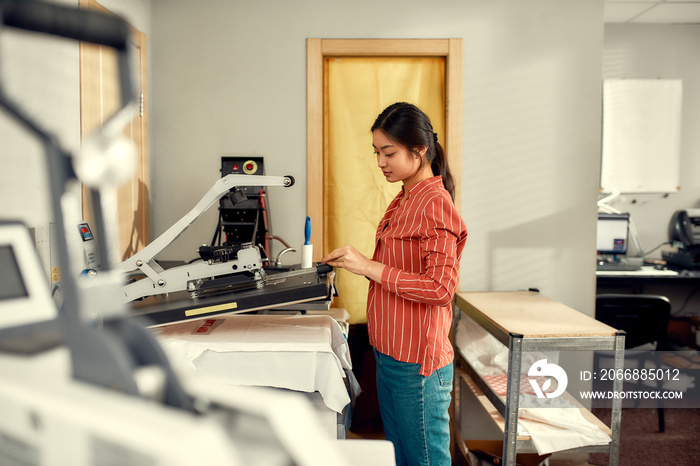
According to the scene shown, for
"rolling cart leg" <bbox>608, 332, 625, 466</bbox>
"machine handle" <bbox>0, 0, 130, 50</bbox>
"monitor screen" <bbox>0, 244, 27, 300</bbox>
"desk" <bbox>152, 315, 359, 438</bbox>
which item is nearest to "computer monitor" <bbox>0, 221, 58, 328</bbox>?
"monitor screen" <bbox>0, 244, 27, 300</bbox>

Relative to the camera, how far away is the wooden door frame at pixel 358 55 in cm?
234

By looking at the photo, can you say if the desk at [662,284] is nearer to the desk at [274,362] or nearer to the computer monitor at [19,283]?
the desk at [274,362]

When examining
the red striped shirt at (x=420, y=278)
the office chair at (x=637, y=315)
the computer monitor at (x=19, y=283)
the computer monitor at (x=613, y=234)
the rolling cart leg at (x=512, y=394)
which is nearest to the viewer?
the computer monitor at (x=19, y=283)

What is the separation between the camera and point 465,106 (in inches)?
93.5

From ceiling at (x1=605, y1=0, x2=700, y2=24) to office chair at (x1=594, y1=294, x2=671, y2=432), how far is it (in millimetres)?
2068

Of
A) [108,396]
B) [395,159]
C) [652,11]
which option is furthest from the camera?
[652,11]

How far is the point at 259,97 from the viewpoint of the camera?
237 centimetres

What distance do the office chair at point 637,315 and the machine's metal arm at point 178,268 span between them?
197cm

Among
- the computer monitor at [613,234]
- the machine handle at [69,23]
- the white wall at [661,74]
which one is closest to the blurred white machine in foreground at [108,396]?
the machine handle at [69,23]

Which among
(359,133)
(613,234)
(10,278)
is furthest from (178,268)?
(613,234)

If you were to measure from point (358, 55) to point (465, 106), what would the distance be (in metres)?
0.60

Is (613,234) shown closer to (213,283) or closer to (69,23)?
(213,283)

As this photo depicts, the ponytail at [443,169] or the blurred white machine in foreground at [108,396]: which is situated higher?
the ponytail at [443,169]

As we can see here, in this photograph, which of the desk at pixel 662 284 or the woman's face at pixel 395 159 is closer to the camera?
the woman's face at pixel 395 159
